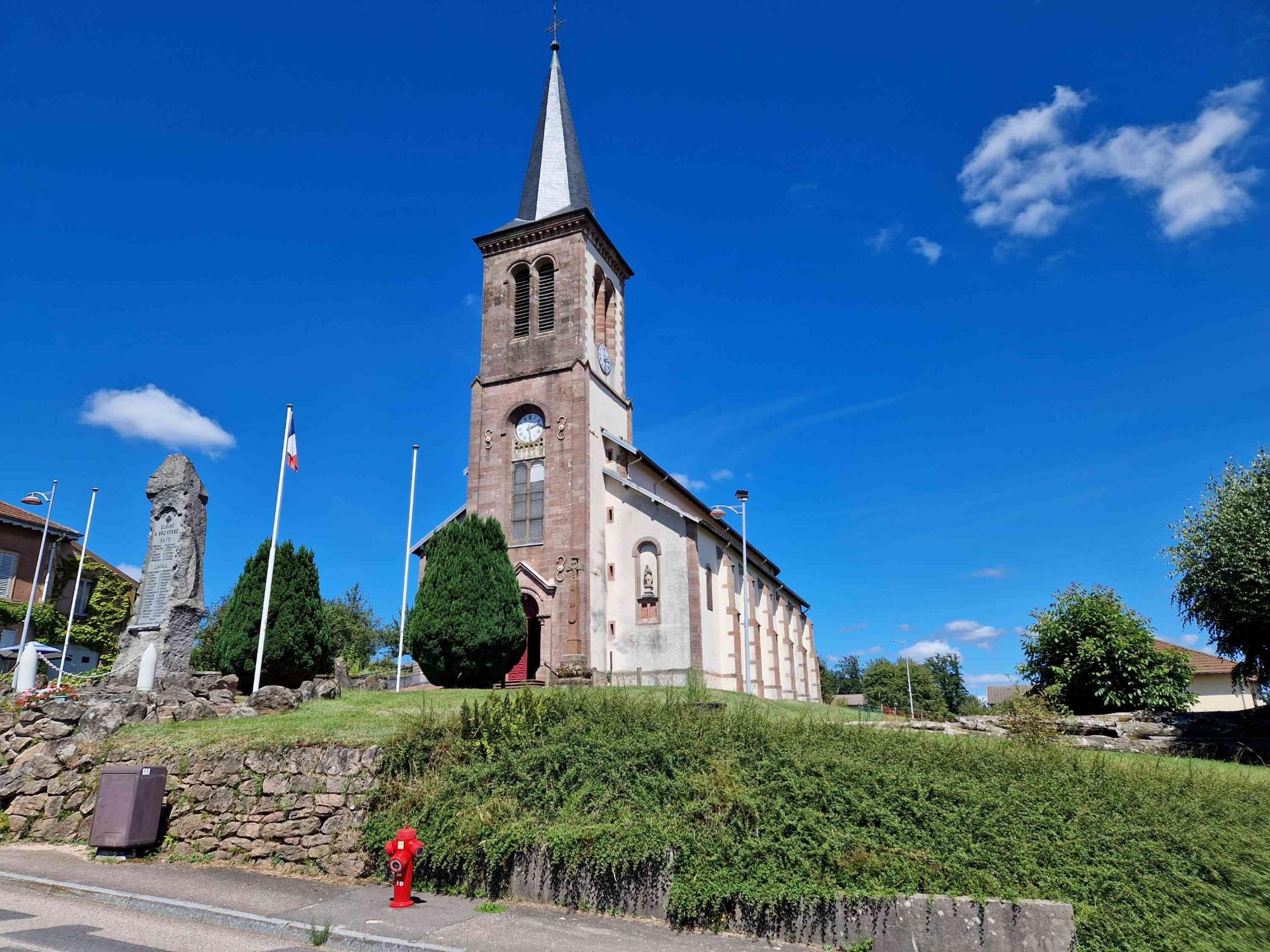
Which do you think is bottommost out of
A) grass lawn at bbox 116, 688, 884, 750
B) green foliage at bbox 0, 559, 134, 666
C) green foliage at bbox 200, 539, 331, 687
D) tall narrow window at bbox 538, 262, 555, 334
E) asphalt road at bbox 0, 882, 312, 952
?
asphalt road at bbox 0, 882, 312, 952

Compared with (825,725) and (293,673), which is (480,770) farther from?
(293,673)

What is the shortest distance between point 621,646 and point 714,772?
2317cm

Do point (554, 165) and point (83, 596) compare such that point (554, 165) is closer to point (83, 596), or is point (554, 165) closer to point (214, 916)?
point (83, 596)

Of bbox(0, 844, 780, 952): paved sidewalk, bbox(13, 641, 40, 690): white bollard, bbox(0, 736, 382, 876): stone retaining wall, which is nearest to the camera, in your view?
bbox(0, 844, 780, 952): paved sidewalk

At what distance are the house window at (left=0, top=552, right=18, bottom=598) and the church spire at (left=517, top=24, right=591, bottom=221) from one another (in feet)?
93.1

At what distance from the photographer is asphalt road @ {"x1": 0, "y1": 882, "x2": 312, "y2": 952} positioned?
24.3 feet

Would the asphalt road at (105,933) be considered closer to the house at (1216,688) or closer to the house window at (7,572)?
the house window at (7,572)

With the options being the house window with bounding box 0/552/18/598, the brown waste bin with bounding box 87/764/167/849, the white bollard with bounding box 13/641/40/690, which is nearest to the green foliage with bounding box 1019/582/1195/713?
the brown waste bin with bounding box 87/764/167/849

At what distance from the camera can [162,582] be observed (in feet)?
57.6

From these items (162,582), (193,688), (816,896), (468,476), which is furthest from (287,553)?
(816,896)

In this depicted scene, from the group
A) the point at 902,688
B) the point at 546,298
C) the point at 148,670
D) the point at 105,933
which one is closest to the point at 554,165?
the point at 546,298

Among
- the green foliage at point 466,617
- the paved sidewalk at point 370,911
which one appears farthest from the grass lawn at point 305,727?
the green foliage at point 466,617

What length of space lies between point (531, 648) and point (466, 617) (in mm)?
7283

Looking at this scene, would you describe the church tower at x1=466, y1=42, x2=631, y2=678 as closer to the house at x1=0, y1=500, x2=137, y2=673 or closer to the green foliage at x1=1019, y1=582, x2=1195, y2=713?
the green foliage at x1=1019, y1=582, x2=1195, y2=713
